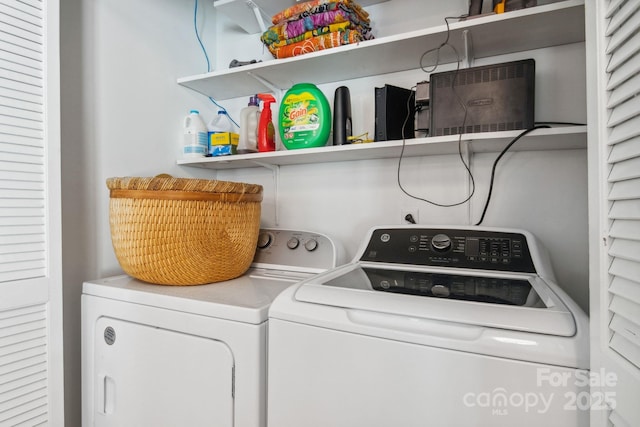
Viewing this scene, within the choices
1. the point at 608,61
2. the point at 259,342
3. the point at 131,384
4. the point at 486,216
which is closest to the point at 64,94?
the point at 131,384

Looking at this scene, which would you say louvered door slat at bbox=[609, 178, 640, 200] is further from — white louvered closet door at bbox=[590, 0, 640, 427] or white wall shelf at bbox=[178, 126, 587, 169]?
white wall shelf at bbox=[178, 126, 587, 169]

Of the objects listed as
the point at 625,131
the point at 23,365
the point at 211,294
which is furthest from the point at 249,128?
the point at 625,131

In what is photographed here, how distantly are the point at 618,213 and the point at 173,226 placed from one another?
1.15 m

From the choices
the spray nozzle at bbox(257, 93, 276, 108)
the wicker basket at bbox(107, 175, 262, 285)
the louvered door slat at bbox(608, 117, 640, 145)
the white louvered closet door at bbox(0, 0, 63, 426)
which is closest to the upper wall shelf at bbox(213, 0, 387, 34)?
the spray nozzle at bbox(257, 93, 276, 108)

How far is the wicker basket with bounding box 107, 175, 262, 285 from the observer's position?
3.74 ft

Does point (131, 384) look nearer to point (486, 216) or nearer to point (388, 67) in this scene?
point (486, 216)

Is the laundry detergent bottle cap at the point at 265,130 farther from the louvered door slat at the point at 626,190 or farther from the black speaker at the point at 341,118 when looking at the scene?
the louvered door slat at the point at 626,190

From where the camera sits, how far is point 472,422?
0.69 meters

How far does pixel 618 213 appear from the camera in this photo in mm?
574

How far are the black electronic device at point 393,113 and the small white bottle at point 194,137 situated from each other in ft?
3.15

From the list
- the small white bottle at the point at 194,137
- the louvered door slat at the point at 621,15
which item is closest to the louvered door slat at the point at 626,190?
the louvered door slat at the point at 621,15

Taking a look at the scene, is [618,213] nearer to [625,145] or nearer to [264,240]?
[625,145]

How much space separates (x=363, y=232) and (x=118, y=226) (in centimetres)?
106

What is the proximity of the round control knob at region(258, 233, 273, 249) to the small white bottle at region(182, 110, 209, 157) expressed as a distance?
575mm
